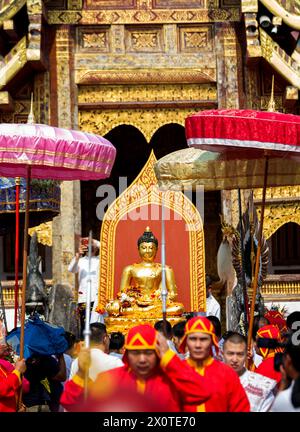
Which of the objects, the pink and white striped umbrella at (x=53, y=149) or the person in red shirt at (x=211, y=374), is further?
the pink and white striped umbrella at (x=53, y=149)

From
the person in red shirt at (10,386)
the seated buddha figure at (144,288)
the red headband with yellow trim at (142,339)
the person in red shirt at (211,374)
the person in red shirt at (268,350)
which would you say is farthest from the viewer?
the seated buddha figure at (144,288)

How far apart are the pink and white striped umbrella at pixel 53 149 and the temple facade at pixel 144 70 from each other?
707cm

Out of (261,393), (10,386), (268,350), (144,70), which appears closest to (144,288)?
(144,70)

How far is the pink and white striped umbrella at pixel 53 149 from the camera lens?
9.73 m

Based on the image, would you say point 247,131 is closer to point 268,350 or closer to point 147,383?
point 268,350

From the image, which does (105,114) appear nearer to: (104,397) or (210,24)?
(210,24)

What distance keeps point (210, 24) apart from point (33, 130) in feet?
28.5

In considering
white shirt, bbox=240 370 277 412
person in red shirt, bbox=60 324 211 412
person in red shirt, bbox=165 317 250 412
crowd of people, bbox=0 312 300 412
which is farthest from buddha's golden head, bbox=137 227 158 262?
person in red shirt, bbox=60 324 211 412

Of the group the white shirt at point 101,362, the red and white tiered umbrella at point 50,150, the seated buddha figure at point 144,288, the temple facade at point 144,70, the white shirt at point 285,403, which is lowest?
the white shirt at point 285,403

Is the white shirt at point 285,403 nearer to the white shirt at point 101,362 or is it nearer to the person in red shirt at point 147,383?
the person in red shirt at point 147,383

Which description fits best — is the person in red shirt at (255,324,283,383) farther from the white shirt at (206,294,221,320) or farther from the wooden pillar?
the wooden pillar

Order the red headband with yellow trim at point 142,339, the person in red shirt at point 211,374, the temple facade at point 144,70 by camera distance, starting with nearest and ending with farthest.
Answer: the red headband with yellow trim at point 142,339 < the person in red shirt at point 211,374 < the temple facade at point 144,70

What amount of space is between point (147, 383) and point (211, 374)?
1.87ft

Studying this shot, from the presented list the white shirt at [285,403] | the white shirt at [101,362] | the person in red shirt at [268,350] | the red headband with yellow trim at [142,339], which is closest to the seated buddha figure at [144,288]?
the person in red shirt at [268,350]
